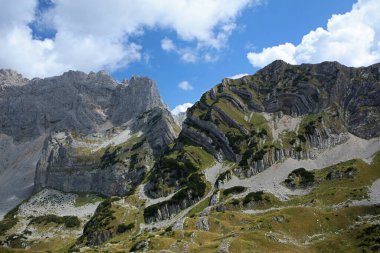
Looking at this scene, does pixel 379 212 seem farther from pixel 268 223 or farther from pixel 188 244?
pixel 188 244

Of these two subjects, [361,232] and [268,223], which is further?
[268,223]

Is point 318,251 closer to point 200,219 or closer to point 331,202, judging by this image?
point 200,219

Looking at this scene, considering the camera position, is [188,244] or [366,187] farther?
[366,187]

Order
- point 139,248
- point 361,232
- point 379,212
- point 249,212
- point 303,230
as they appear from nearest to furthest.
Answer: point 139,248, point 361,232, point 303,230, point 379,212, point 249,212

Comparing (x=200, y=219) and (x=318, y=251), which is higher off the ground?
(x=200, y=219)

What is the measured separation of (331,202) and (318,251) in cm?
6349

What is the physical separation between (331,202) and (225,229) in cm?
5300

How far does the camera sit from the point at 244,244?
364 feet

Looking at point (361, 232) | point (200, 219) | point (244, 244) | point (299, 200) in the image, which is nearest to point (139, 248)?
point (244, 244)

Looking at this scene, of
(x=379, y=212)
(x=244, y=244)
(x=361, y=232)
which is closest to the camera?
(x=244, y=244)

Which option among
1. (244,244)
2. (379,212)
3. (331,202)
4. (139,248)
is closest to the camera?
(244,244)

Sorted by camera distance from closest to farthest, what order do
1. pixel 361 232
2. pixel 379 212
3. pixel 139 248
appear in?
1. pixel 139 248
2. pixel 361 232
3. pixel 379 212

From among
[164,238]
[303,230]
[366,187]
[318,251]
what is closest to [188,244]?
[164,238]

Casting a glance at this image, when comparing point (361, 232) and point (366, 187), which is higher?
point (366, 187)
